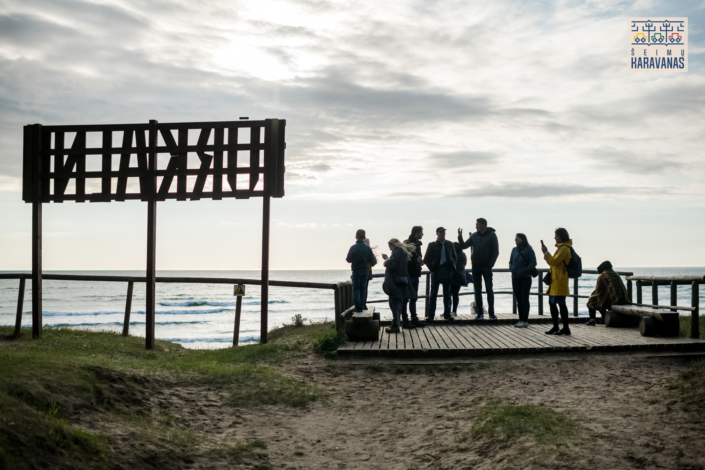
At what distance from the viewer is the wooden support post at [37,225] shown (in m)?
10.2

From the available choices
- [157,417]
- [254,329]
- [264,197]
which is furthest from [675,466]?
[254,329]

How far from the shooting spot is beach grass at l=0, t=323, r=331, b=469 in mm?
3986

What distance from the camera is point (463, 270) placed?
1131cm

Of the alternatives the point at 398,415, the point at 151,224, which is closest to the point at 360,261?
the point at 151,224

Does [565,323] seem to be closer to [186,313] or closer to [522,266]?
[522,266]

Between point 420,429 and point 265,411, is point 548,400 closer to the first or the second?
point 420,429

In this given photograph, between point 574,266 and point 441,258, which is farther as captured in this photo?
point 441,258

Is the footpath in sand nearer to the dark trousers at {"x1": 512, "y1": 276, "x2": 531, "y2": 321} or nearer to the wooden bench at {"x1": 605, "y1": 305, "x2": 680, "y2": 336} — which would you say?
the wooden bench at {"x1": 605, "y1": 305, "x2": 680, "y2": 336}

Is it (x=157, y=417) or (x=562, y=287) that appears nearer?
(x=157, y=417)

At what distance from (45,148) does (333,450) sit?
839cm

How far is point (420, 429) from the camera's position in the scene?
18.8ft

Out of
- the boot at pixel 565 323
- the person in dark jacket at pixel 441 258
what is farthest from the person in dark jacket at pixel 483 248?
the boot at pixel 565 323

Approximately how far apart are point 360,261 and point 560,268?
336 centimetres

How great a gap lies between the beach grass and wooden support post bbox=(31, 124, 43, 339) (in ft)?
5.12
